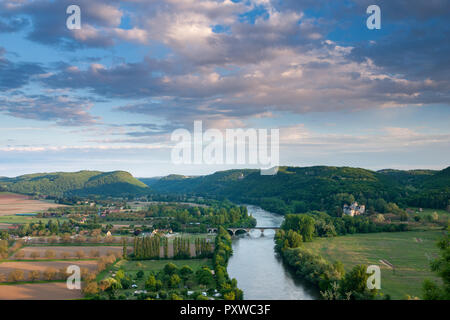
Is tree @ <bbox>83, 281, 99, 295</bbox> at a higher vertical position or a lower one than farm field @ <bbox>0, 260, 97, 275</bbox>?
higher

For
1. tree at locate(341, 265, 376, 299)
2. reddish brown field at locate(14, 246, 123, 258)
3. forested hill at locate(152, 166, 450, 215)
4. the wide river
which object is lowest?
the wide river

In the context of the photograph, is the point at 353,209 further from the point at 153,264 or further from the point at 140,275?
the point at 140,275

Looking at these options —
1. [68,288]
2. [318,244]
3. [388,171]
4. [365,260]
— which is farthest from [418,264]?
[388,171]

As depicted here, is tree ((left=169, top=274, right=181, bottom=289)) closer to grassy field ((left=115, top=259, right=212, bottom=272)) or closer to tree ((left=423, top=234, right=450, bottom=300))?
grassy field ((left=115, top=259, right=212, bottom=272))

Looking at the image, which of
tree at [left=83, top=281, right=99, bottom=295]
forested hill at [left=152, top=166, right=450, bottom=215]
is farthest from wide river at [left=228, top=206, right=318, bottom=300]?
forested hill at [left=152, top=166, right=450, bottom=215]

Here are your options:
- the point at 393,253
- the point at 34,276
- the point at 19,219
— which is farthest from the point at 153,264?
the point at 19,219

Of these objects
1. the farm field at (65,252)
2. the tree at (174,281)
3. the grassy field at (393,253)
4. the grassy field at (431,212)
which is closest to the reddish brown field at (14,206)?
the farm field at (65,252)

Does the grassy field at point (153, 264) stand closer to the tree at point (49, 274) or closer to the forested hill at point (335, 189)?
the tree at point (49, 274)
